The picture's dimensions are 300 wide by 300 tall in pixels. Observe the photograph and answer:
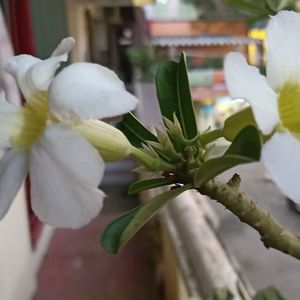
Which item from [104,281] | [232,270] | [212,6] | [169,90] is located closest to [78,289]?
[104,281]

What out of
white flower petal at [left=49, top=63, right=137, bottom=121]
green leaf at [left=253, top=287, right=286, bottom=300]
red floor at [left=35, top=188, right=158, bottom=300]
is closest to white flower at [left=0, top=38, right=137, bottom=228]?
white flower petal at [left=49, top=63, right=137, bottom=121]

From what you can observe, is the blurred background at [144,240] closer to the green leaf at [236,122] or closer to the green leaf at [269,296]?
the green leaf at [236,122]

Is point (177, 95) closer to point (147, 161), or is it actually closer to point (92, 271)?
point (147, 161)

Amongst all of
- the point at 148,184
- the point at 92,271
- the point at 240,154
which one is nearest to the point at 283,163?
the point at 240,154

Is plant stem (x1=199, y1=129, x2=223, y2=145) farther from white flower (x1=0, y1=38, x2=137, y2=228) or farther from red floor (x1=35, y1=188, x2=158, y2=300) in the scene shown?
red floor (x1=35, y1=188, x2=158, y2=300)

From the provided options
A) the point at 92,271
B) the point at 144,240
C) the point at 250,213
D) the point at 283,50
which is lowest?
the point at 92,271

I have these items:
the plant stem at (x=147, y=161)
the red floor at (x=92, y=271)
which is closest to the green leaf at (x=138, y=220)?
the plant stem at (x=147, y=161)

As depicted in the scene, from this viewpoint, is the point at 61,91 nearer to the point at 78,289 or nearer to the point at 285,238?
the point at 285,238
